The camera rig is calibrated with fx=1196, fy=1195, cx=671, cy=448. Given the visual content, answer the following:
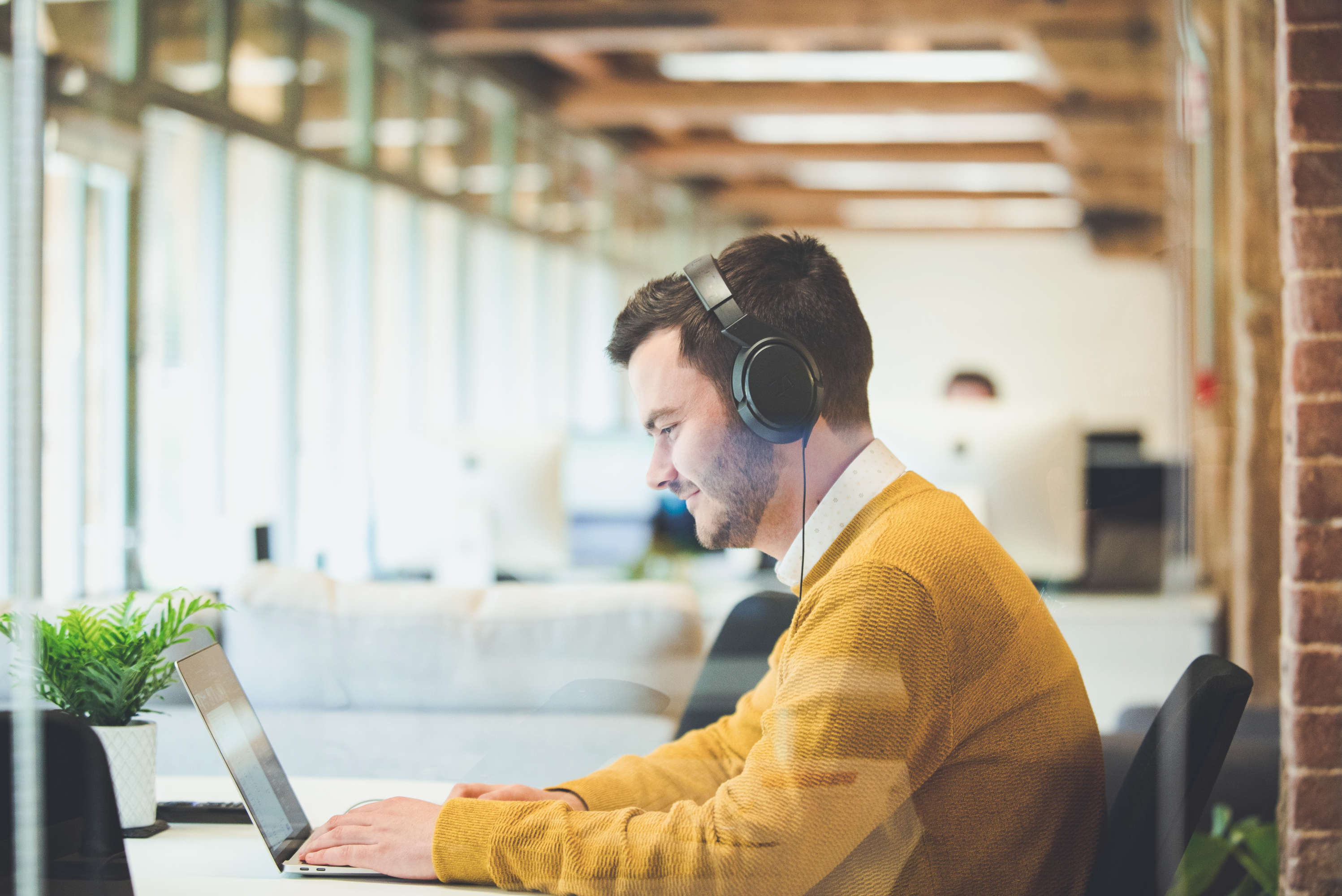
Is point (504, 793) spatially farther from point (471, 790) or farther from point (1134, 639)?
Result: point (1134, 639)

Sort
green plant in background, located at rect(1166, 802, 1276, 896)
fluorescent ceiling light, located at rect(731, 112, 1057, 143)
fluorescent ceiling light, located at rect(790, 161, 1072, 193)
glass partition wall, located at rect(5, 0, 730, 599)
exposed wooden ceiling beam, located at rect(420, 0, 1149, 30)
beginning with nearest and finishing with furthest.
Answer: green plant in background, located at rect(1166, 802, 1276, 896)
glass partition wall, located at rect(5, 0, 730, 599)
fluorescent ceiling light, located at rect(790, 161, 1072, 193)
exposed wooden ceiling beam, located at rect(420, 0, 1149, 30)
fluorescent ceiling light, located at rect(731, 112, 1057, 143)

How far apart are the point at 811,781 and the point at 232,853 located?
523 mm

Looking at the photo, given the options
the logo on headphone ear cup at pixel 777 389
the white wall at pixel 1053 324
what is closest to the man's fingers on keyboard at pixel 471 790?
the logo on headphone ear cup at pixel 777 389

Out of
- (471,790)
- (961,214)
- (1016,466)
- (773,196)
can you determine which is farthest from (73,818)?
(961,214)

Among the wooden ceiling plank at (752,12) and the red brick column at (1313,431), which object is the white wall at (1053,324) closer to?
the wooden ceiling plank at (752,12)

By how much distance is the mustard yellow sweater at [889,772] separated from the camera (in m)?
0.83

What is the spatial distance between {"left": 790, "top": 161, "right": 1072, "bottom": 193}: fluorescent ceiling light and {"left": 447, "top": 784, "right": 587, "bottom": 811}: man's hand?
267 centimetres

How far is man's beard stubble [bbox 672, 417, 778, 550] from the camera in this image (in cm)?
103

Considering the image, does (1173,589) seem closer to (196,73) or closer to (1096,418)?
(1096,418)

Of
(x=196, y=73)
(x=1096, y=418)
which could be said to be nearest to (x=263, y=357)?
(x=196, y=73)

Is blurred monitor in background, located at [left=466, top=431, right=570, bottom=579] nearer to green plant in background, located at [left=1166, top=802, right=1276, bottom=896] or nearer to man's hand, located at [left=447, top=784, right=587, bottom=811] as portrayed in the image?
green plant in background, located at [left=1166, top=802, right=1276, bottom=896]

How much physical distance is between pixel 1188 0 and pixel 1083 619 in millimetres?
1470

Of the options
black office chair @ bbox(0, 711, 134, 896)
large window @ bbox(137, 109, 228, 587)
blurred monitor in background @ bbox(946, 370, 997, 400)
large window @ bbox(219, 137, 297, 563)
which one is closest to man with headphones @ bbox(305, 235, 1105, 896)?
black office chair @ bbox(0, 711, 134, 896)

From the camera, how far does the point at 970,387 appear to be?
2.68 meters
